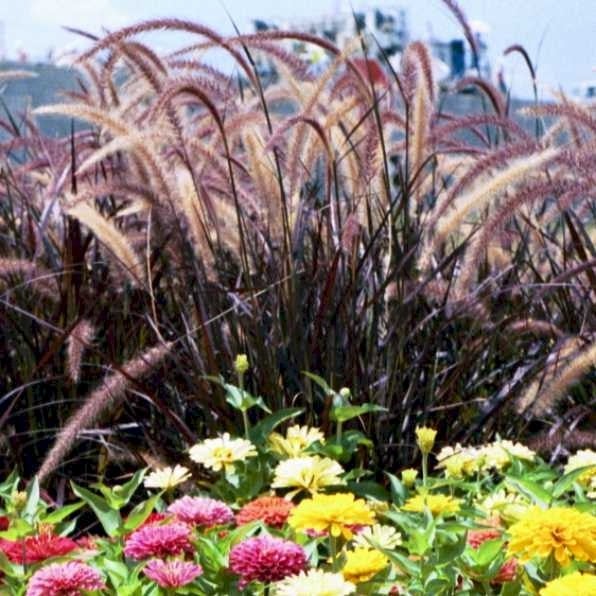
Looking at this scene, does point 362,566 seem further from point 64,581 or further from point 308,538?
point 64,581

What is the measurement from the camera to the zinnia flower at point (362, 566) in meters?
1.63

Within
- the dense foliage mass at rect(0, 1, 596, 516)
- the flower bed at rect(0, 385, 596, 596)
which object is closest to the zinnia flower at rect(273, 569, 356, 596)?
the flower bed at rect(0, 385, 596, 596)

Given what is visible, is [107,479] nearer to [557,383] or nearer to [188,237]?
[188,237]

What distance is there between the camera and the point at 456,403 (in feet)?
9.18

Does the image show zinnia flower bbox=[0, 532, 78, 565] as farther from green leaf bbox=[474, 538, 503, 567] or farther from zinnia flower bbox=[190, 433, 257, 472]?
green leaf bbox=[474, 538, 503, 567]

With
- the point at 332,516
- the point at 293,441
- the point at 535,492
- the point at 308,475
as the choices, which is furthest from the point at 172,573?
the point at 293,441

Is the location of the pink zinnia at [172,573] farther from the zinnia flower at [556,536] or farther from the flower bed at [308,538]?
the zinnia flower at [556,536]

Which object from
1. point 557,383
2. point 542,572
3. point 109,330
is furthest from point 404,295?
point 542,572

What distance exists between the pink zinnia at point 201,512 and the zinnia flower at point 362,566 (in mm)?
273

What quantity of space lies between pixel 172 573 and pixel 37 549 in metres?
0.33

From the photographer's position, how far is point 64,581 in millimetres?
1629

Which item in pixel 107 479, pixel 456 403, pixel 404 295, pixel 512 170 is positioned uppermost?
pixel 512 170

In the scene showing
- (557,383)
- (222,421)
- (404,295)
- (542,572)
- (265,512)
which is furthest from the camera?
(404,295)

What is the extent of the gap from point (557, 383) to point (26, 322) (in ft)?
4.04
